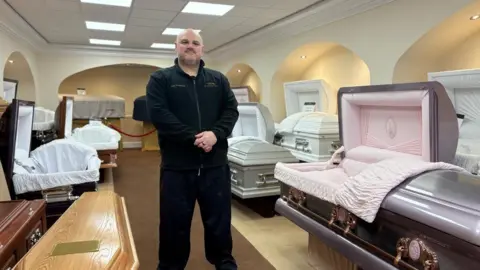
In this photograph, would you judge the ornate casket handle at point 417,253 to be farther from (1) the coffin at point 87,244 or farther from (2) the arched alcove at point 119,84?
(2) the arched alcove at point 119,84

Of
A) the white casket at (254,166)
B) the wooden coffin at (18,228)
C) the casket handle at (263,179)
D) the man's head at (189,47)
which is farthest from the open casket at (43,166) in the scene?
the casket handle at (263,179)

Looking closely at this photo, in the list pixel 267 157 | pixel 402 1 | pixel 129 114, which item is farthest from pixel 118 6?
pixel 129 114

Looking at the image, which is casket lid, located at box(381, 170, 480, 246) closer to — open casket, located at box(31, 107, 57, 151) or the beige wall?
open casket, located at box(31, 107, 57, 151)

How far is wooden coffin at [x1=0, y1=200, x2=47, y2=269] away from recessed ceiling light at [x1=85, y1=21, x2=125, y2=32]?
5.27 m

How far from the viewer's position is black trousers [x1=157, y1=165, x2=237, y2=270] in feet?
7.30

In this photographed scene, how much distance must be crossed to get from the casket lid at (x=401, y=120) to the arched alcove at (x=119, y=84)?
30.7 feet

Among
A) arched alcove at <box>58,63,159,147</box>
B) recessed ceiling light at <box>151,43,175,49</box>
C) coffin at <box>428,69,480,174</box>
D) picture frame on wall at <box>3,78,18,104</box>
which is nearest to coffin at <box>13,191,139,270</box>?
coffin at <box>428,69,480,174</box>

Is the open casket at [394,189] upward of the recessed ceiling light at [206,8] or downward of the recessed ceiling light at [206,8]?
downward

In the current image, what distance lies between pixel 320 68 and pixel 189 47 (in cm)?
495

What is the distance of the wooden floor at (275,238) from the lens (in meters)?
2.76

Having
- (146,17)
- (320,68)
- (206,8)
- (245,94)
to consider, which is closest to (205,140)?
(206,8)

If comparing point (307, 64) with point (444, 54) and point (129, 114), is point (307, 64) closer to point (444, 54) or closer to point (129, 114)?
point (444, 54)

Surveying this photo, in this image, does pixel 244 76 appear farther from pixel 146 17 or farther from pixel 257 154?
pixel 257 154

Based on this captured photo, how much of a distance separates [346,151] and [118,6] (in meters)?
4.08
